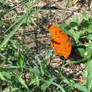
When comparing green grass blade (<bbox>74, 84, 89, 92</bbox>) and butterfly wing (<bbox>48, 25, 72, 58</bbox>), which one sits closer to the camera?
green grass blade (<bbox>74, 84, 89, 92</bbox>)

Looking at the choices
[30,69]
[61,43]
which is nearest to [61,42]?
[61,43]

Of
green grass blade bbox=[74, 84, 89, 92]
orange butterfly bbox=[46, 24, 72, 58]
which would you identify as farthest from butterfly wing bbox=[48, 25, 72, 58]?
green grass blade bbox=[74, 84, 89, 92]

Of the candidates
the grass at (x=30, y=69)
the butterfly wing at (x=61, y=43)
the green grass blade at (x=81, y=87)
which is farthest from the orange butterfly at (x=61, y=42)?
the green grass blade at (x=81, y=87)

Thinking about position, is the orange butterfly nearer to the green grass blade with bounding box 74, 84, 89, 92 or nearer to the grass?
the grass

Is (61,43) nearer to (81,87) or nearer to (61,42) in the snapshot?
(61,42)

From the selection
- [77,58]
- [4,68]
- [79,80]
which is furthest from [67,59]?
[4,68]

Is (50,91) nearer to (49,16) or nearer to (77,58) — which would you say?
(77,58)

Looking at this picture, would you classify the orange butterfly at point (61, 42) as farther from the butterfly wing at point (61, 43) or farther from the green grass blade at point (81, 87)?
the green grass blade at point (81, 87)

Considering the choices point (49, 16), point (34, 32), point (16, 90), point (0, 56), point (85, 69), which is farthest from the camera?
point (49, 16)

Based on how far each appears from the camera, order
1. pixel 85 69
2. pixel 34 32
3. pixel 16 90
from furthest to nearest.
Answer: pixel 34 32 < pixel 85 69 < pixel 16 90
